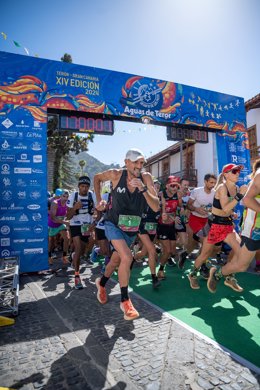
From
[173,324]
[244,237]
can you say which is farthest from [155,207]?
[173,324]

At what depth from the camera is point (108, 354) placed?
98.5 inches

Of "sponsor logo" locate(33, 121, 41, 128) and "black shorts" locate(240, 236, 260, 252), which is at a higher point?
"sponsor logo" locate(33, 121, 41, 128)

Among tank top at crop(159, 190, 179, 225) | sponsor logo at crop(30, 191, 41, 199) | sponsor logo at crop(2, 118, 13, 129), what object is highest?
sponsor logo at crop(2, 118, 13, 129)

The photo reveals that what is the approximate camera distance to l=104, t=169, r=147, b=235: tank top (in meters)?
3.43

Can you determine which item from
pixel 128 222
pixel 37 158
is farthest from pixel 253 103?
pixel 128 222

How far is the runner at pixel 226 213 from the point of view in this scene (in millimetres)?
3975

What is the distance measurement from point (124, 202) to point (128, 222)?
0.28 metres

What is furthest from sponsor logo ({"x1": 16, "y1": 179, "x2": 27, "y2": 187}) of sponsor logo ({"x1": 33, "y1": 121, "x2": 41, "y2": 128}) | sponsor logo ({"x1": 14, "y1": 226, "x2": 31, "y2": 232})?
sponsor logo ({"x1": 33, "y1": 121, "x2": 41, "y2": 128})

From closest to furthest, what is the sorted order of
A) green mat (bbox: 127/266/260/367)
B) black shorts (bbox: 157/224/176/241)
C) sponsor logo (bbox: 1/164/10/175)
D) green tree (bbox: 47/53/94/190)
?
green mat (bbox: 127/266/260/367)
black shorts (bbox: 157/224/176/241)
sponsor logo (bbox: 1/164/10/175)
green tree (bbox: 47/53/94/190)

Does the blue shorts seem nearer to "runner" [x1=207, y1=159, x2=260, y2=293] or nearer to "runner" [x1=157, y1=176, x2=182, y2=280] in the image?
"runner" [x1=207, y1=159, x2=260, y2=293]

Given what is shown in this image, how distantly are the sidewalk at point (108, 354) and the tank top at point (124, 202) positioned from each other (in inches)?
49.7

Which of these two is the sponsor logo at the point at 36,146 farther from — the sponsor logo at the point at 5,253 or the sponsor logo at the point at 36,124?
the sponsor logo at the point at 5,253

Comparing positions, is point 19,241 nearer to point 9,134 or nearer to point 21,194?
point 21,194

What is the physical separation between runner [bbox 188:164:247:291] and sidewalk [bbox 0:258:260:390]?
148cm
